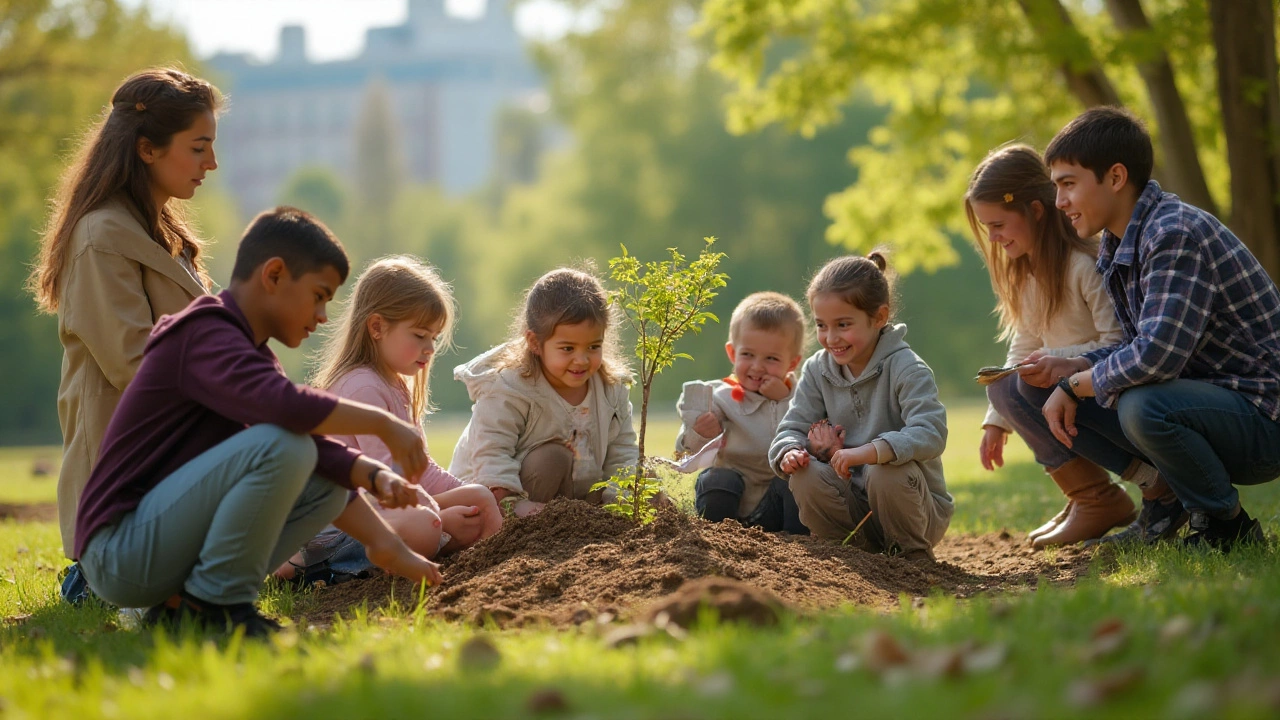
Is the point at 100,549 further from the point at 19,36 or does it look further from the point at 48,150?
the point at 48,150

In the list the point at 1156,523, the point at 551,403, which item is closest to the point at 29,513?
the point at 551,403

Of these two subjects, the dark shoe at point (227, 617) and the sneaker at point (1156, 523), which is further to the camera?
the sneaker at point (1156, 523)

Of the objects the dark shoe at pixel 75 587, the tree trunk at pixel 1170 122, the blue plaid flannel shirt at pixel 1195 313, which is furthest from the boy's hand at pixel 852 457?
the tree trunk at pixel 1170 122

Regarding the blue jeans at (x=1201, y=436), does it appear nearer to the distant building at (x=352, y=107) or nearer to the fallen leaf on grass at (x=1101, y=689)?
the fallen leaf on grass at (x=1101, y=689)

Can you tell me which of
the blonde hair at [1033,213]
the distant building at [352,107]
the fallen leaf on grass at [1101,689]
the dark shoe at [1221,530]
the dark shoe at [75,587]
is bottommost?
the dark shoe at [75,587]

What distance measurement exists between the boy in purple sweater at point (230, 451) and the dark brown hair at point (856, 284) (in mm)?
A: 2444

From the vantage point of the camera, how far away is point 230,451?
352 centimetres

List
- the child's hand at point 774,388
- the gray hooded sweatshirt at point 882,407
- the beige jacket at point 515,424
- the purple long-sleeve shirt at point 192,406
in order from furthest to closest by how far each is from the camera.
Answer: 1. the child's hand at point 774,388
2. the beige jacket at point 515,424
3. the gray hooded sweatshirt at point 882,407
4. the purple long-sleeve shirt at point 192,406

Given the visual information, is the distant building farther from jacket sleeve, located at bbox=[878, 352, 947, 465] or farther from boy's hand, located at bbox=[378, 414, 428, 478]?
boy's hand, located at bbox=[378, 414, 428, 478]

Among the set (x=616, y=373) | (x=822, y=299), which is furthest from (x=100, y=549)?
(x=822, y=299)

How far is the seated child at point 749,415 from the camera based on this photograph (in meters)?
6.03

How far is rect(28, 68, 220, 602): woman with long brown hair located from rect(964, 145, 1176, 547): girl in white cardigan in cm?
359

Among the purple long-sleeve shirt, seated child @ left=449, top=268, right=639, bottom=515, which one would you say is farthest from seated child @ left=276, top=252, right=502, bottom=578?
the purple long-sleeve shirt

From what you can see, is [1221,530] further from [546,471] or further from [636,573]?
[546,471]
